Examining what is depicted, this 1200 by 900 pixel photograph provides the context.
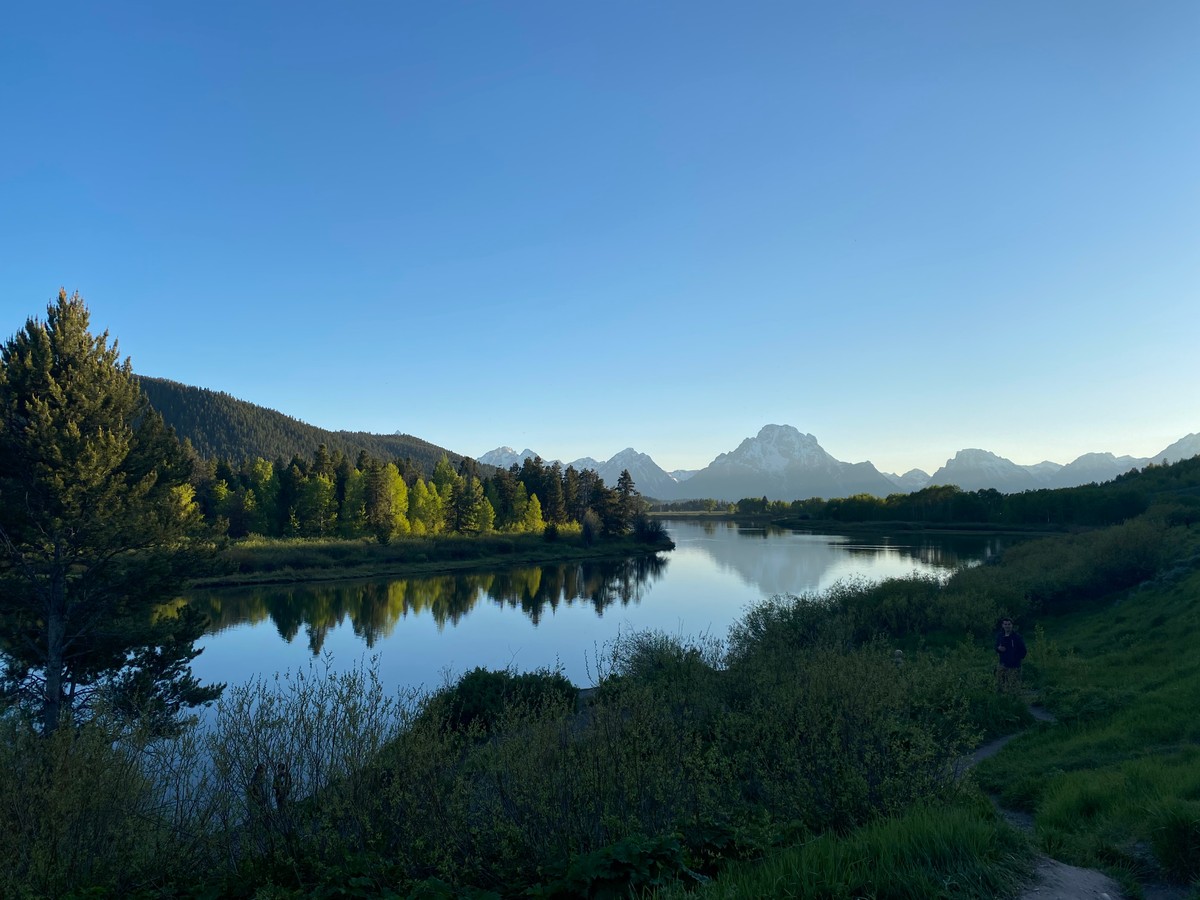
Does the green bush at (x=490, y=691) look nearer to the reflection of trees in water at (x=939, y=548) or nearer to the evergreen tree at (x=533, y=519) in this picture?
the reflection of trees in water at (x=939, y=548)

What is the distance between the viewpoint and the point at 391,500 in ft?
238

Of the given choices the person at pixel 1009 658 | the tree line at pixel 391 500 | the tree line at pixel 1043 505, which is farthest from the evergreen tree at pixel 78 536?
the tree line at pixel 1043 505

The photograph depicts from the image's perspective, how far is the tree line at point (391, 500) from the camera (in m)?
70.4

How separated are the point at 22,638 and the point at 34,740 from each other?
41.1ft

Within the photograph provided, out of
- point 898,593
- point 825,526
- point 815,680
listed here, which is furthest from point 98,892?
point 825,526

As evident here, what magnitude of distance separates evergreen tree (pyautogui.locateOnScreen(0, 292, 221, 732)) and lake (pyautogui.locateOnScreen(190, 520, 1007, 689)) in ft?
14.2

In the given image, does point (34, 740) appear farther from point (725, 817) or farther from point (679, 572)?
point (679, 572)

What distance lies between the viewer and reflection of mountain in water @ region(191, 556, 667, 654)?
38.8 m

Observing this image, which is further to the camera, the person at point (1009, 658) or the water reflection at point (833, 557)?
the water reflection at point (833, 557)

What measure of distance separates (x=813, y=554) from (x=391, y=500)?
4553 cm

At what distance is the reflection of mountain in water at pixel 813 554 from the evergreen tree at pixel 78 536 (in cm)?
3480

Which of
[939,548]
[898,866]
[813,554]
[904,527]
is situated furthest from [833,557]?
[898,866]

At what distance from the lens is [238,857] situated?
21.6 ft

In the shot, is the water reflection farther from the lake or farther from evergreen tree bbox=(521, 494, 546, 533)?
evergreen tree bbox=(521, 494, 546, 533)
